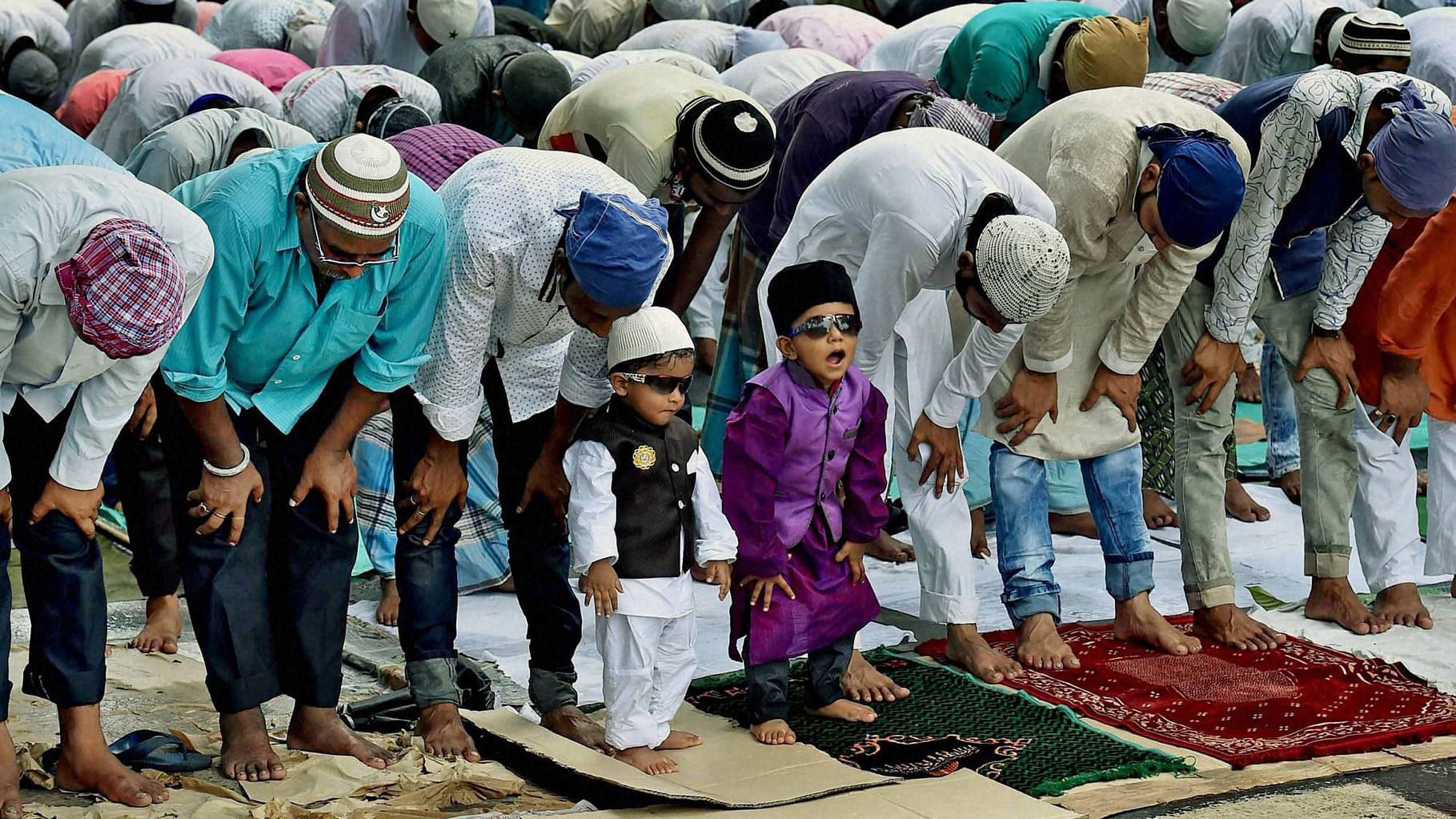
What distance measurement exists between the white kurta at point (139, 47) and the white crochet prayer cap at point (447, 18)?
3.25 ft

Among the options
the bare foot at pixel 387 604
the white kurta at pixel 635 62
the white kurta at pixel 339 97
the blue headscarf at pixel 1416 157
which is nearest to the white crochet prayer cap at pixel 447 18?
the white kurta at pixel 635 62

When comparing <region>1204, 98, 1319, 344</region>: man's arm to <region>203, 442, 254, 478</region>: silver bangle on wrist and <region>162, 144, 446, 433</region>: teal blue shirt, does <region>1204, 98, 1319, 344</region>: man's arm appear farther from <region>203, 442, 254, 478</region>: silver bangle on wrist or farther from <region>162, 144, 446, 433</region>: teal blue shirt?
<region>203, 442, 254, 478</region>: silver bangle on wrist

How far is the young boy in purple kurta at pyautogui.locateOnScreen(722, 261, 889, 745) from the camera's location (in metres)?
3.67

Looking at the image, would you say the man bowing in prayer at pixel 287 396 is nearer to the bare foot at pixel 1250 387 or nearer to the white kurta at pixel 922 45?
the white kurta at pixel 922 45

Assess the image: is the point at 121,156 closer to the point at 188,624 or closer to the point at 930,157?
the point at 188,624

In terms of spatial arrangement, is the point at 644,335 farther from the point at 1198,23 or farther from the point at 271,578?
the point at 1198,23

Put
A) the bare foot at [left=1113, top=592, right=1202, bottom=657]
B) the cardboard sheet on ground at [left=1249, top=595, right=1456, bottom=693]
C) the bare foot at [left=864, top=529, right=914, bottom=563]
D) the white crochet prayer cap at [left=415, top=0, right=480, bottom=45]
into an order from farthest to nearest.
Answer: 1. the white crochet prayer cap at [left=415, top=0, right=480, bottom=45]
2. the bare foot at [left=864, top=529, right=914, bottom=563]
3. the bare foot at [left=1113, top=592, right=1202, bottom=657]
4. the cardboard sheet on ground at [left=1249, top=595, right=1456, bottom=693]

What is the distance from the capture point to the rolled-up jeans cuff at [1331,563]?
455 cm

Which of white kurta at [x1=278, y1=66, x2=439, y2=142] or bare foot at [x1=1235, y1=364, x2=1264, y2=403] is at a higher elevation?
white kurta at [x1=278, y1=66, x2=439, y2=142]

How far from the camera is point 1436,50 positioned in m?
5.77

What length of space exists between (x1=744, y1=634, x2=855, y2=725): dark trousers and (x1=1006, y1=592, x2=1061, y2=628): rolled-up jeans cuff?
52 centimetres

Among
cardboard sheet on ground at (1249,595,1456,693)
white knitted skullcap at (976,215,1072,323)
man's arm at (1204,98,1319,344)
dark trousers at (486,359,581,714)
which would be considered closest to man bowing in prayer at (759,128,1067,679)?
white knitted skullcap at (976,215,1072,323)

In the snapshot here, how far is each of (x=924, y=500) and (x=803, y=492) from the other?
1.67 ft

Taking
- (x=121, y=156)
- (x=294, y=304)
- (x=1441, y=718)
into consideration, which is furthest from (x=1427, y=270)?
(x=121, y=156)
